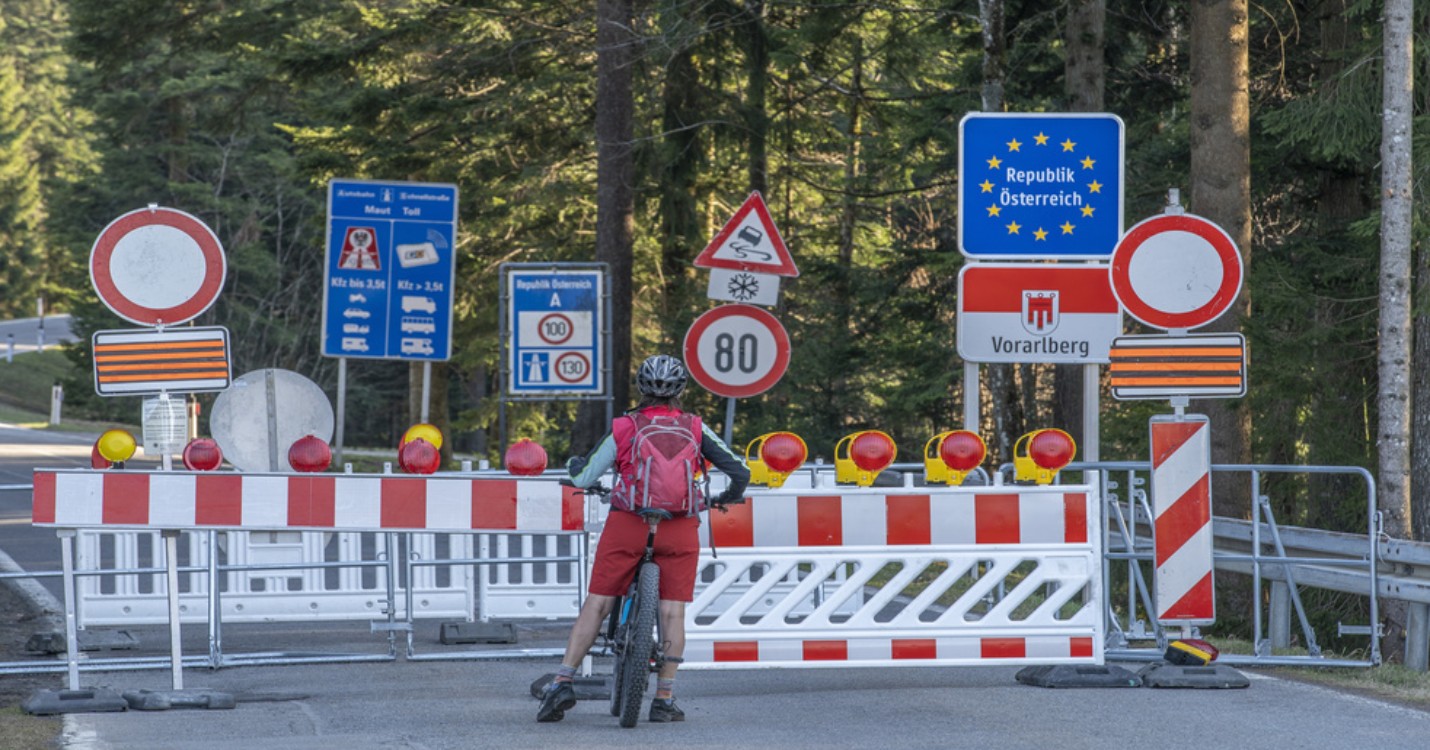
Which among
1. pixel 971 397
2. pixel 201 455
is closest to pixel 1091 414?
pixel 971 397

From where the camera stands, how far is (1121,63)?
74.7ft

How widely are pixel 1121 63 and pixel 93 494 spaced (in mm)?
16599

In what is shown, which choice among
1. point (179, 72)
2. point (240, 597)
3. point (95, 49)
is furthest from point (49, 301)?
point (240, 597)

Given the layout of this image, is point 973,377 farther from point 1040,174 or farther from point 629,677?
point 629,677

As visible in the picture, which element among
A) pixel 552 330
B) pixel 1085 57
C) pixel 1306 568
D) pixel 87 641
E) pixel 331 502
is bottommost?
pixel 87 641

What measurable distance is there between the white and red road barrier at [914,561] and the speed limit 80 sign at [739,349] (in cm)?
441

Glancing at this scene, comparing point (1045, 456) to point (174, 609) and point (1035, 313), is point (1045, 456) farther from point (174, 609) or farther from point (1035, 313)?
point (174, 609)

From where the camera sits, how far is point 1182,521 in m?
9.46

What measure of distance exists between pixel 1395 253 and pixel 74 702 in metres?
9.80

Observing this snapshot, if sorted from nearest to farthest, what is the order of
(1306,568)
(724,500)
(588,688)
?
(724,500) < (588,688) < (1306,568)

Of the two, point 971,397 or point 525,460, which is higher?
point 971,397

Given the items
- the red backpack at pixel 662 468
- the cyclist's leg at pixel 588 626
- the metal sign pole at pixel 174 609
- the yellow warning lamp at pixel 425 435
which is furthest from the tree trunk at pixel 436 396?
the red backpack at pixel 662 468

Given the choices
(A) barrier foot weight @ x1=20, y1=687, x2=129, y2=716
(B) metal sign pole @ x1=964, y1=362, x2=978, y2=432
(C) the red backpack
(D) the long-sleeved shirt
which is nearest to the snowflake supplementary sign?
(B) metal sign pole @ x1=964, y1=362, x2=978, y2=432

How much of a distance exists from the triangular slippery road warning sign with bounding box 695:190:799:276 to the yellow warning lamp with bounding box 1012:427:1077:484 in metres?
4.77
